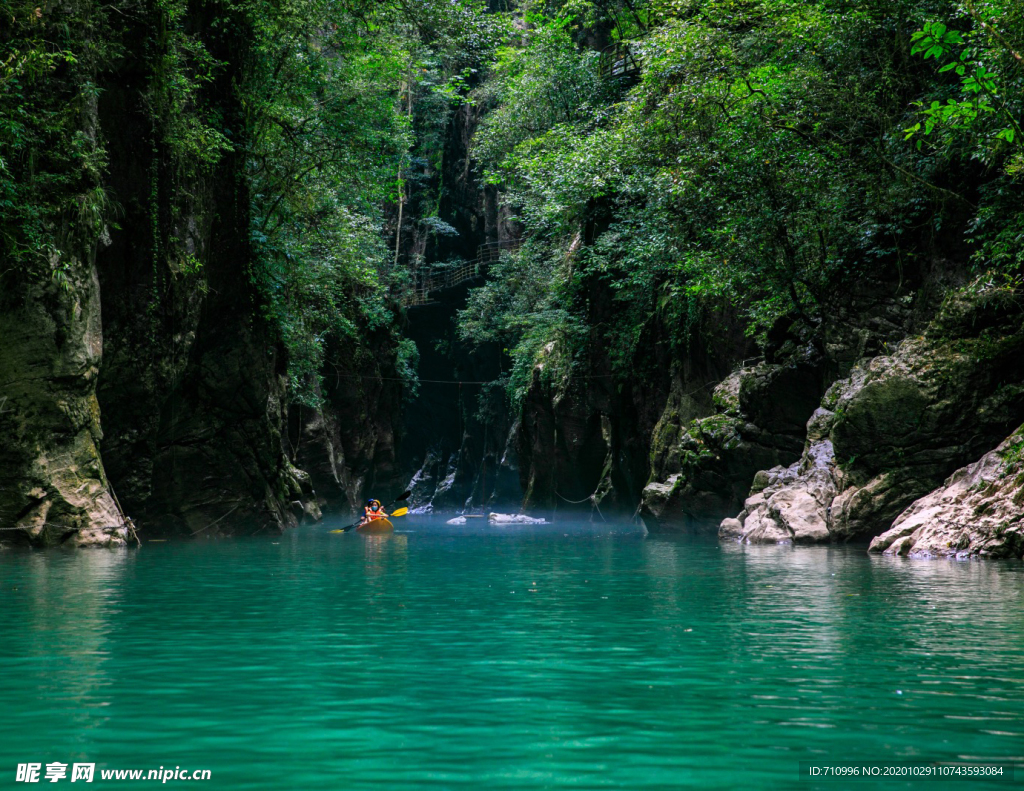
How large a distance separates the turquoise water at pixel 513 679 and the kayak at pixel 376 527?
46.9 feet

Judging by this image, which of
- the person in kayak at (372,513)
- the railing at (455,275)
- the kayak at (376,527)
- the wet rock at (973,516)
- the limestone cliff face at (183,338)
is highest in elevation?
the railing at (455,275)

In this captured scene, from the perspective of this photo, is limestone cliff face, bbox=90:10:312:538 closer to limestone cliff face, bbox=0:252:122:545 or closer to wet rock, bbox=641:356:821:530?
limestone cliff face, bbox=0:252:122:545

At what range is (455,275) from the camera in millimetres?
46281

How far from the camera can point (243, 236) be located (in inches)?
789

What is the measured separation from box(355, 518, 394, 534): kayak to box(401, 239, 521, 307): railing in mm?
21913

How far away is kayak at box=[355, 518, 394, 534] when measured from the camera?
23375 mm

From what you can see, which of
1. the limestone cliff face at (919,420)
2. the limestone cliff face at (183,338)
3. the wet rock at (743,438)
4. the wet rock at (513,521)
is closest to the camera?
the limestone cliff face at (919,420)

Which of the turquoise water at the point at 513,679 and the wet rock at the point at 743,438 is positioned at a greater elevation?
the wet rock at the point at 743,438

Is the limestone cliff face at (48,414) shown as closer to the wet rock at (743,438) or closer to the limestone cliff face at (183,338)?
the limestone cliff face at (183,338)

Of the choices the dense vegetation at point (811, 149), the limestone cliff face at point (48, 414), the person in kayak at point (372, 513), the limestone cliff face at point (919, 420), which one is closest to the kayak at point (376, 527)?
the person in kayak at point (372, 513)

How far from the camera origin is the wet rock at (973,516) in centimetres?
1069

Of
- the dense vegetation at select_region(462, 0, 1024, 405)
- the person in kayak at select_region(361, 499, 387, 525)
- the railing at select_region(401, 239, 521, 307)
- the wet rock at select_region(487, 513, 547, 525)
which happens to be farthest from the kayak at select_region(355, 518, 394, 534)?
the railing at select_region(401, 239, 521, 307)

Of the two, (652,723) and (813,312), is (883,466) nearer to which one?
(813,312)

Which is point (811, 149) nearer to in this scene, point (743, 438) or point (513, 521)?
point (743, 438)
